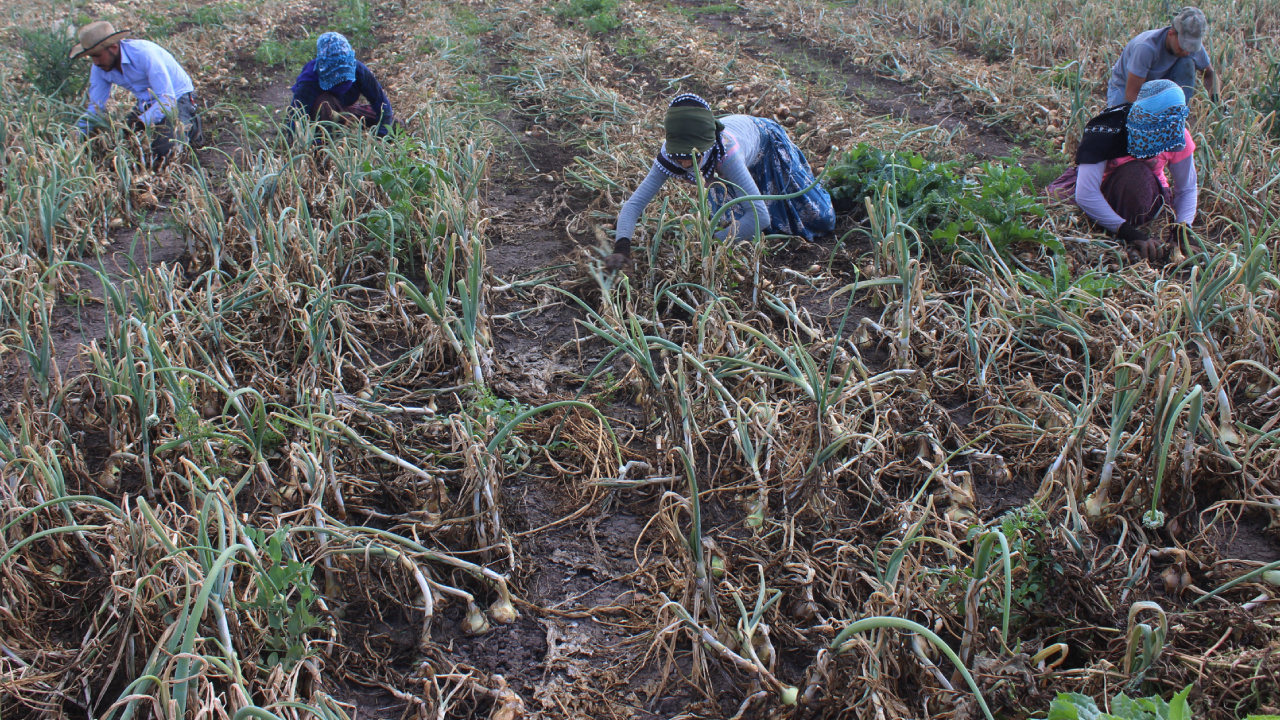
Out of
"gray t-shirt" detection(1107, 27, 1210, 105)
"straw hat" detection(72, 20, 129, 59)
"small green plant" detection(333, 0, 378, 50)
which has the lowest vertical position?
"small green plant" detection(333, 0, 378, 50)

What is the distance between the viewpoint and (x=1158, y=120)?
319cm

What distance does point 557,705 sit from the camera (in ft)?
5.53

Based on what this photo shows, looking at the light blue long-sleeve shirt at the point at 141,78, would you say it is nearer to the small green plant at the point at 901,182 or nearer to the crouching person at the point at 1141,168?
the small green plant at the point at 901,182

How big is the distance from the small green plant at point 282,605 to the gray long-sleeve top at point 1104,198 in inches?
128

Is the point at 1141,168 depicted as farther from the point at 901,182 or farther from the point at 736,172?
the point at 736,172

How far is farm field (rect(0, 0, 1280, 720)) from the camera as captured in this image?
5.21ft

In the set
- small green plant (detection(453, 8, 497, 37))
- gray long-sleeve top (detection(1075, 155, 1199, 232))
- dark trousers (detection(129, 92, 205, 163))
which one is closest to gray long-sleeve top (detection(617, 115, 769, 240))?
gray long-sleeve top (detection(1075, 155, 1199, 232))

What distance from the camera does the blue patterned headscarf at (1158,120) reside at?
10.4 ft

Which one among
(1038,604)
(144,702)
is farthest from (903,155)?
(144,702)

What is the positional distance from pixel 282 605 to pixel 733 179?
227 centimetres

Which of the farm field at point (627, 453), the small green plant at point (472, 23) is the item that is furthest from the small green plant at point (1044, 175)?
the small green plant at point (472, 23)

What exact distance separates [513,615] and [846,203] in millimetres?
2685

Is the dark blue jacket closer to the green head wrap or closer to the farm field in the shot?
the farm field

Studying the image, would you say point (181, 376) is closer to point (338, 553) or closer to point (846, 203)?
point (338, 553)
